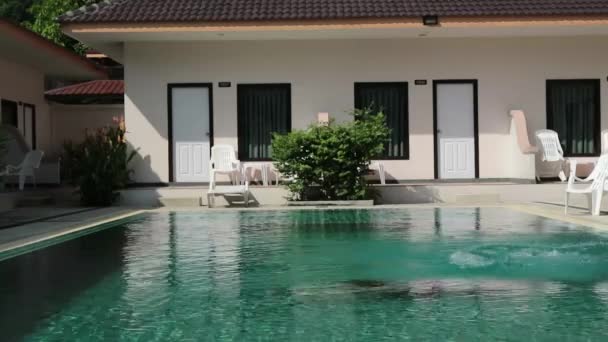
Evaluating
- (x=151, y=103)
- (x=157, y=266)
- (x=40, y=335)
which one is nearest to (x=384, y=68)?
(x=151, y=103)

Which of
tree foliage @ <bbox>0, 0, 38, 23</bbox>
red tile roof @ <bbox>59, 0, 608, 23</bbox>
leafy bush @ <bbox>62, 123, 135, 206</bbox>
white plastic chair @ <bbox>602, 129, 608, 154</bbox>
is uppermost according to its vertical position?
tree foliage @ <bbox>0, 0, 38, 23</bbox>

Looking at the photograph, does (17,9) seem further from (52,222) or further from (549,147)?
(549,147)

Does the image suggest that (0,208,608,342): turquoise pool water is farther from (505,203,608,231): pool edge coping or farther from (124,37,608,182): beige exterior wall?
(124,37,608,182): beige exterior wall

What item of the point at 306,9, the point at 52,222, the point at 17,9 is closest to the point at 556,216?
the point at 306,9

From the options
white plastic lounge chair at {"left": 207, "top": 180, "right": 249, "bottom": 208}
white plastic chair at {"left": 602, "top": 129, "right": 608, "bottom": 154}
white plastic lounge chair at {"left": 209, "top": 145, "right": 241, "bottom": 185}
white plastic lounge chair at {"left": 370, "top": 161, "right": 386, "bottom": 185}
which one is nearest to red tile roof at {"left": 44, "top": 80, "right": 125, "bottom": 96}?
white plastic lounge chair at {"left": 209, "top": 145, "right": 241, "bottom": 185}

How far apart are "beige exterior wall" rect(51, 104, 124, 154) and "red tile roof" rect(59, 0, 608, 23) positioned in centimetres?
696

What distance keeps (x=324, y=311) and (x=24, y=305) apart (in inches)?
88.7

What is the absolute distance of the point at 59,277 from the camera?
22.6 ft

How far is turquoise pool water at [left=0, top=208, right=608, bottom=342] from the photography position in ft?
15.6

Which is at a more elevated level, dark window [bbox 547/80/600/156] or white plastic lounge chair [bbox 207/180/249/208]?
dark window [bbox 547/80/600/156]

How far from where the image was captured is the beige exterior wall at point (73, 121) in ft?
74.5

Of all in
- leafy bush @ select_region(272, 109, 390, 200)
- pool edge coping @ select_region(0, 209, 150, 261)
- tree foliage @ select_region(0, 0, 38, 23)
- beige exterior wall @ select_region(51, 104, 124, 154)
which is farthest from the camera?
tree foliage @ select_region(0, 0, 38, 23)

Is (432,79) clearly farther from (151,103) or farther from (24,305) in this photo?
(24,305)

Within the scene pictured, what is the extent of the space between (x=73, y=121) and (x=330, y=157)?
36.3 ft
